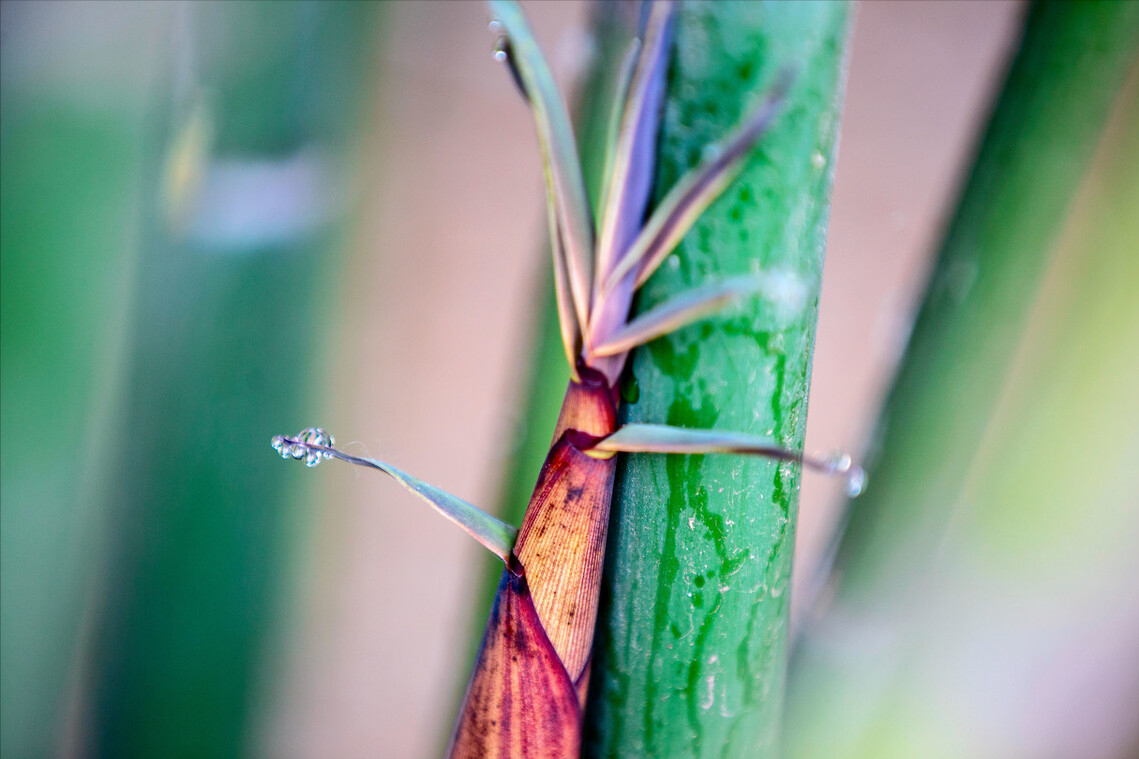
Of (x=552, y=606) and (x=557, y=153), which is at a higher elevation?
(x=557, y=153)

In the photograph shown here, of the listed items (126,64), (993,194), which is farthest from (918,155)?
(126,64)

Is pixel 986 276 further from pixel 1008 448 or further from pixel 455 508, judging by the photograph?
pixel 455 508

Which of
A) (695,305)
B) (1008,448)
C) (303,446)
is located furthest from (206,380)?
(1008,448)

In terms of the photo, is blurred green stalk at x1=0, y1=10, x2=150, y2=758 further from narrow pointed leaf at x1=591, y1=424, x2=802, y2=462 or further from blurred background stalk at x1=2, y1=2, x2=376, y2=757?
narrow pointed leaf at x1=591, y1=424, x2=802, y2=462

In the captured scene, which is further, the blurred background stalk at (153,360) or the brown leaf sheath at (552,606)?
the blurred background stalk at (153,360)

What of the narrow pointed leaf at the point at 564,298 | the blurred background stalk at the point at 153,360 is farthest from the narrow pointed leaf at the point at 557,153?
the blurred background stalk at the point at 153,360

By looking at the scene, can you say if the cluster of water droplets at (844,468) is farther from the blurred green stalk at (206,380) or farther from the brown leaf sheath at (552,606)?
the blurred green stalk at (206,380)

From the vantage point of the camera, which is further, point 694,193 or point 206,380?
point 206,380
